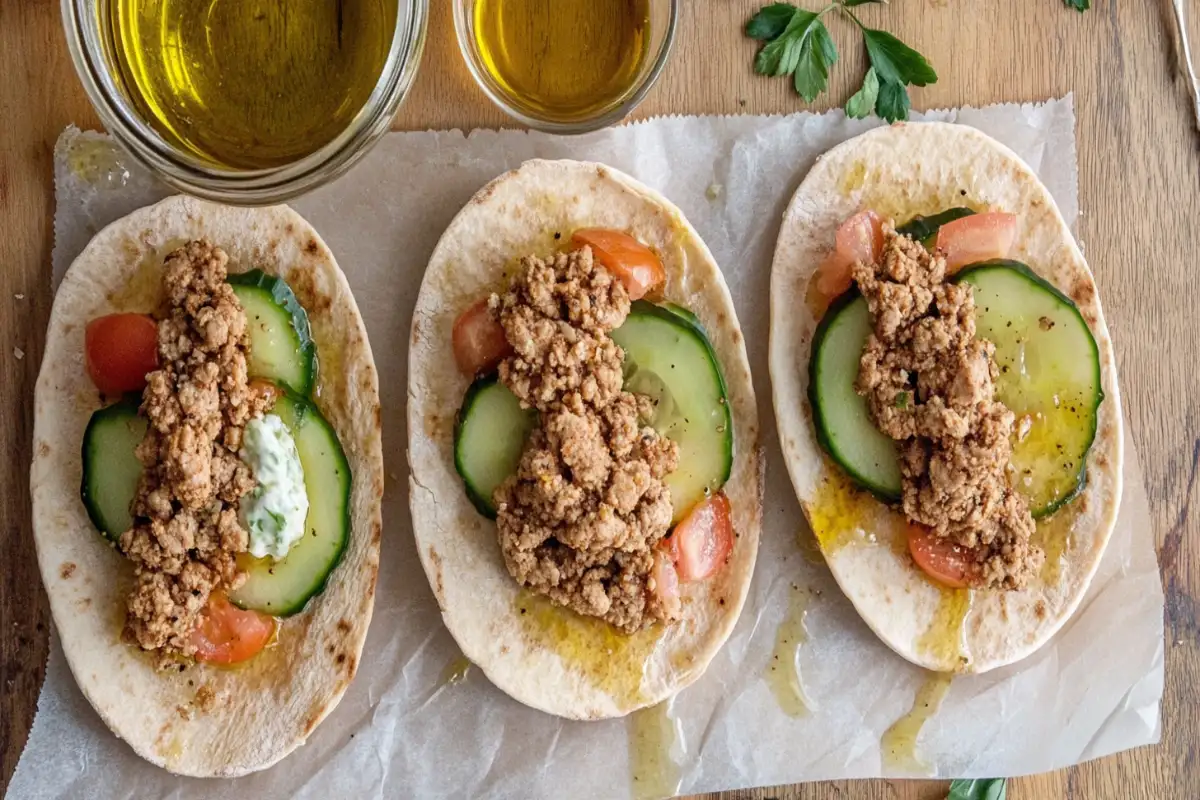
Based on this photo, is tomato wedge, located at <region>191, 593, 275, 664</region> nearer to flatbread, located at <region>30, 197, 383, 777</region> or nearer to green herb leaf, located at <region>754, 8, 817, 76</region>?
flatbread, located at <region>30, 197, 383, 777</region>

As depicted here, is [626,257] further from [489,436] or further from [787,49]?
[787,49]

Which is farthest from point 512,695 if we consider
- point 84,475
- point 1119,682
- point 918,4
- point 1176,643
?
point 918,4

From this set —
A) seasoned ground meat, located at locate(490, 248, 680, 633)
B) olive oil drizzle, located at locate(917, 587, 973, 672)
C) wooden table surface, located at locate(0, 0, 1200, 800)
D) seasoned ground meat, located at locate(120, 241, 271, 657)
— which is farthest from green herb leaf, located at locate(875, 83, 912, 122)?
seasoned ground meat, located at locate(120, 241, 271, 657)

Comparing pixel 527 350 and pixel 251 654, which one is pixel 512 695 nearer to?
pixel 251 654

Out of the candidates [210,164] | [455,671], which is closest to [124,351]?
[210,164]

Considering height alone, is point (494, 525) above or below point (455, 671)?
above
